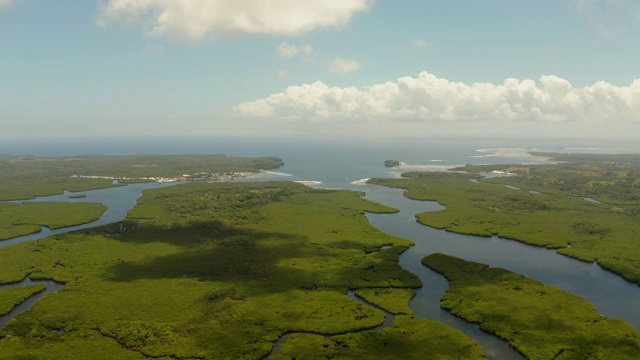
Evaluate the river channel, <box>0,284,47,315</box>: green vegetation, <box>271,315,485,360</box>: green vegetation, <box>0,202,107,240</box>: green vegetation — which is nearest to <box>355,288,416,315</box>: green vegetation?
the river channel

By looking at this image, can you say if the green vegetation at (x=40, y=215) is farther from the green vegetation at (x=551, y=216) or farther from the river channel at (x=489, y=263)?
the green vegetation at (x=551, y=216)

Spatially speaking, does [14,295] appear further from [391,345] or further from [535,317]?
[535,317]

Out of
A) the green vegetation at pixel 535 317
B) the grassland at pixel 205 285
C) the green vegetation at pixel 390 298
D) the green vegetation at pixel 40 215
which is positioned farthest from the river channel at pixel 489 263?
the green vegetation at pixel 40 215

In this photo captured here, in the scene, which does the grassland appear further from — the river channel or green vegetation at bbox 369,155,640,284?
green vegetation at bbox 369,155,640,284

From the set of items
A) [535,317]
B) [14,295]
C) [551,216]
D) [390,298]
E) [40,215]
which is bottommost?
[535,317]

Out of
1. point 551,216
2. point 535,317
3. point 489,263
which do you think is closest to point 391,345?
point 535,317

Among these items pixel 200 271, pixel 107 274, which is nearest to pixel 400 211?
pixel 200 271
